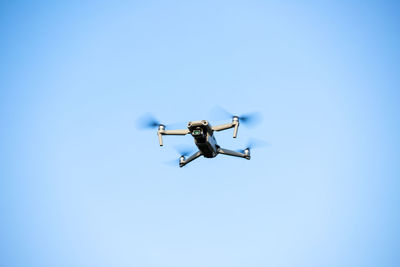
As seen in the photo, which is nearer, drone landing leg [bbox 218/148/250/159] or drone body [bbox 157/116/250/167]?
drone body [bbox 157/116/250/167]

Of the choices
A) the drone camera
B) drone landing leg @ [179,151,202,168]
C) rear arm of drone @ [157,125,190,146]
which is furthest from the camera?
drone landing leg @ [179,151,202,168]

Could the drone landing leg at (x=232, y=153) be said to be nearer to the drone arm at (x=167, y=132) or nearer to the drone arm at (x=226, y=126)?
the drone arm at (x=226, y=126)

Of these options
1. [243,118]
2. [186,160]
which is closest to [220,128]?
[243,118]

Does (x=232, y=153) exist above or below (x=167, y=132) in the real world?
below

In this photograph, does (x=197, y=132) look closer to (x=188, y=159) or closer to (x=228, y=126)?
(x=228, y=126)

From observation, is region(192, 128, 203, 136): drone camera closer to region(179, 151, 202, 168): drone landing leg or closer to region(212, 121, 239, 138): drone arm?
region(212, 121, 239, 138): drone arm

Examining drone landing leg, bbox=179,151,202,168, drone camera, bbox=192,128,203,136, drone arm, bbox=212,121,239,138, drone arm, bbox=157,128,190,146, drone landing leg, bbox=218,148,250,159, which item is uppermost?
drone arm, bbox=212,121,239,138

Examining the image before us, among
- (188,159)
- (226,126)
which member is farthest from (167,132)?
(226,126)

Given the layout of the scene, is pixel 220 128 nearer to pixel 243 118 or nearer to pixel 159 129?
pixel 243 118
